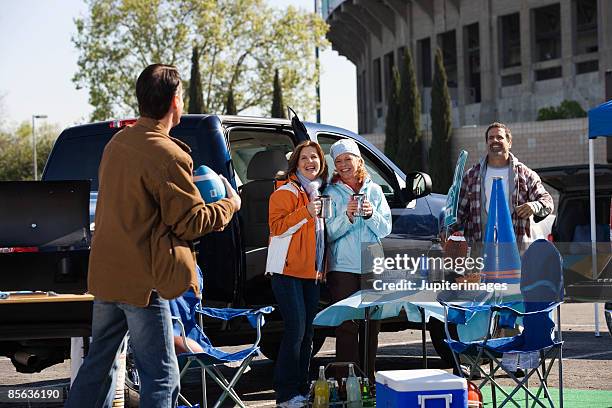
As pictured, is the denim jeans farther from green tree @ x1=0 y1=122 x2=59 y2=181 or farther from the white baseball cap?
green tree @ x1=0 y1=122 x2=59 y2=181

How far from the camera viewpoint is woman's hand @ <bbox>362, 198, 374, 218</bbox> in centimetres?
745

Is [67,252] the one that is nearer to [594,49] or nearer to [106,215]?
[106,215]

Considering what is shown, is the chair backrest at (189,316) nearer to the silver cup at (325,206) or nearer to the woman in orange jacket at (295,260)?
the woman in orange jacket at (295,260)

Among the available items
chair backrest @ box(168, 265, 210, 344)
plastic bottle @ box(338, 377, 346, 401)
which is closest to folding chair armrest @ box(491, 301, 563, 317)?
plastic bottle @ box(338, 377, 346, 401)

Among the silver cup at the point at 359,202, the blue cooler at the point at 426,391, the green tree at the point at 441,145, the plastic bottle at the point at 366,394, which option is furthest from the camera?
the green tree at the point at 441,145

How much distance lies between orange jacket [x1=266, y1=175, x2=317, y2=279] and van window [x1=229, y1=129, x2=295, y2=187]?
1.24 m

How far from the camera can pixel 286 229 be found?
7527 millimetres

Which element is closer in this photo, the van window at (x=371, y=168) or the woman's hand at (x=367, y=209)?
the woman's hand at (x=367, y=209)

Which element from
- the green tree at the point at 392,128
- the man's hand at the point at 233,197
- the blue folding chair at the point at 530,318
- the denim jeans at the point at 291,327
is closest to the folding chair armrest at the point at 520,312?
the blue folding chair at the point at 530,318

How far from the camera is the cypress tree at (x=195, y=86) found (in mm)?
49031

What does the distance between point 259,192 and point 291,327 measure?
1.33 metres

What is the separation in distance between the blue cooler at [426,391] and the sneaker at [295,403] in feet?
4.97

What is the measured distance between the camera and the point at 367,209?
7457 mm

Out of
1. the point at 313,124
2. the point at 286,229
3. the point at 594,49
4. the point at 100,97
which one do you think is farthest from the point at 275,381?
the point at 594,49
